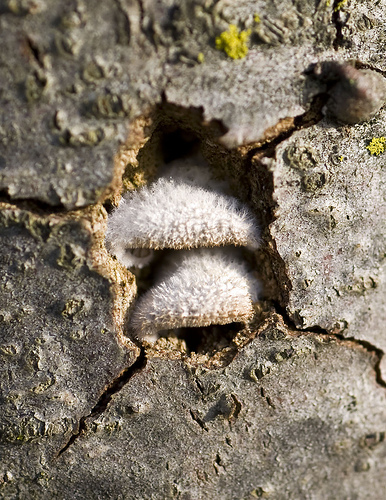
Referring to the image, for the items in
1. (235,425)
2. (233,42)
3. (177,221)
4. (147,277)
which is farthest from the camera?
(147,277)

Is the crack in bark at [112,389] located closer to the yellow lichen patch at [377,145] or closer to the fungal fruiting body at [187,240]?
the fungal fruiting body at [187,240]

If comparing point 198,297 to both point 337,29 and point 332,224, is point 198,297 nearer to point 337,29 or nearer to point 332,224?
point 332,224

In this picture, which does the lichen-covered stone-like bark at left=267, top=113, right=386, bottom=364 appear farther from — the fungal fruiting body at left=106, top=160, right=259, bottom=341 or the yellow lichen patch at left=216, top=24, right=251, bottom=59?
the yellow lichen patch at left=216, top=24, right=251, bottom=59

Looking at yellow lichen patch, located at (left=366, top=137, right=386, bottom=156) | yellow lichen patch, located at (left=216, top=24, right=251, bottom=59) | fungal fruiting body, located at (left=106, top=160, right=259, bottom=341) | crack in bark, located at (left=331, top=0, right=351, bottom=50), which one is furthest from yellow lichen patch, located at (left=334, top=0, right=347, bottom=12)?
fungal fruiting body, located at (left=106, top=160, right=259, bottom=341)

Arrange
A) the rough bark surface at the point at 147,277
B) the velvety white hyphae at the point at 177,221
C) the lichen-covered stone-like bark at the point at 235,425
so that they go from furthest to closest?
the lichen-covered stone-like bark at the point at 235,425 < the velvety white hyphae at the point at 177,221 < the rough bark surface at the point at 147,277

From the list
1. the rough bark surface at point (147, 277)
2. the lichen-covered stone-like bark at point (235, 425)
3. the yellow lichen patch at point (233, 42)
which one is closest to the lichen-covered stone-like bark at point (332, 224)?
the rough bark surface at point (147, 277)

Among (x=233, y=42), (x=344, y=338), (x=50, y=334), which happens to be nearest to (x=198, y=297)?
(x=50, y=334)
